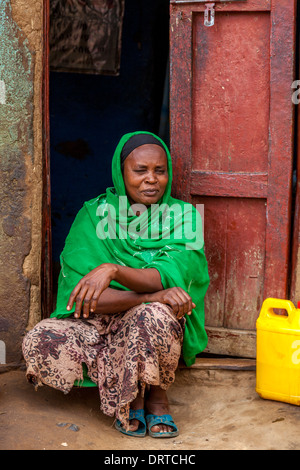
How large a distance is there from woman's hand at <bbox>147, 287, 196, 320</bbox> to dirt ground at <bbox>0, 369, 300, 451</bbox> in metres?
0.59

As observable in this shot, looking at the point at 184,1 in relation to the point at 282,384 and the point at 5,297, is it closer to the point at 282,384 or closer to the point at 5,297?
the point at 5,297

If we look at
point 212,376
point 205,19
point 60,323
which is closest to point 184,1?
point 205,19

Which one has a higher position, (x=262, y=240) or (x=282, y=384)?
(x=262, y=240)

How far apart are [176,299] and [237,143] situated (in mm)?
1061

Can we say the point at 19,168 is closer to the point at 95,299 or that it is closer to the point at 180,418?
the point at 95,299

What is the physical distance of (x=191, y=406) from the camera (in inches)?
129

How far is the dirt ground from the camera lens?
270 cm

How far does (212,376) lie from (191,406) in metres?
0.24

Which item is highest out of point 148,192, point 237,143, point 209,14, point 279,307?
point 209,14

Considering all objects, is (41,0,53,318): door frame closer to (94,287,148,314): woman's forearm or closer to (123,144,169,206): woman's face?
(123,144,169,206): woman's face

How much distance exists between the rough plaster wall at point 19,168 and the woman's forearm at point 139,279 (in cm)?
73

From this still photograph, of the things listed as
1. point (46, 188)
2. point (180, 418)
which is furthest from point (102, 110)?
point (180, 418)

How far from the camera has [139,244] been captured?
3150mm

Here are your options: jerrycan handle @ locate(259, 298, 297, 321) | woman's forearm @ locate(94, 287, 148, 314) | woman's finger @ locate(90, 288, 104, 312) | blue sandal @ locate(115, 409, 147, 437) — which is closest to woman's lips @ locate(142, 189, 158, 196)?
woman's forearm @ locate(94, 287, 148, 314)
